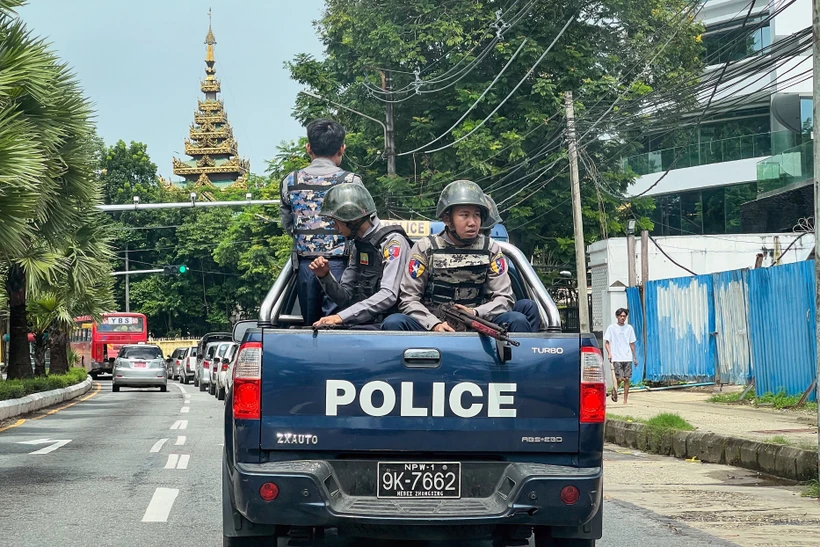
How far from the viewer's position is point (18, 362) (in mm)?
26203

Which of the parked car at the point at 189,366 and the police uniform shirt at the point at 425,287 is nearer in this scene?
the police uniform shirt at the point at 425,287

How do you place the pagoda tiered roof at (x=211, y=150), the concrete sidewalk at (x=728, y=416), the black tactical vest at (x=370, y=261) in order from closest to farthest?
the black tactical vest at (x=370, y=261)
the concrete sidewalk at (x=728, y=416)
the pagoda tiered roof at (x=211, y=150)

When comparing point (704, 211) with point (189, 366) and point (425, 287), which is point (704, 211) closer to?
point (189, 366)

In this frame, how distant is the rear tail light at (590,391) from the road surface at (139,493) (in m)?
2.05

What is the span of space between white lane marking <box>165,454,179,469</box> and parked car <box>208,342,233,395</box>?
15918mm

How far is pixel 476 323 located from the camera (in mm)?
5066

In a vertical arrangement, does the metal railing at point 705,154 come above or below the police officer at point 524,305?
above

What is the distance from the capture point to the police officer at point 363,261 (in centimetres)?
577

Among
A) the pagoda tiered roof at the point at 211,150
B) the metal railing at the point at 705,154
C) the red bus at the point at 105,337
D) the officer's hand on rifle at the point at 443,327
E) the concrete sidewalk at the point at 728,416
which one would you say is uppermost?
the pagoda tiered roof at the point at 211,150

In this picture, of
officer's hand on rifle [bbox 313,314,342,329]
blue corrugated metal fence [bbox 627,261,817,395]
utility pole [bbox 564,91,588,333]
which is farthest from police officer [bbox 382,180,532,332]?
utility pole [bbox 564,91,588,333]

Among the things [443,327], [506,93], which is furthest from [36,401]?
[443,327]

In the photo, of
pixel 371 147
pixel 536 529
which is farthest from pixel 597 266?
pixel 536 529

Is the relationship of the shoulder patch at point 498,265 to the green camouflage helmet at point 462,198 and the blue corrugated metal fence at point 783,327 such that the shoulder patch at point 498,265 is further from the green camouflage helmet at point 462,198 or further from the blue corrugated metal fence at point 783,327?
the blue corrugated metal fence at point 783,327

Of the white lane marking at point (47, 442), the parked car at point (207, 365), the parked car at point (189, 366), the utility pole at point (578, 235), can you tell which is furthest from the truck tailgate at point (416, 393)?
the parked car at point (189, 366)
